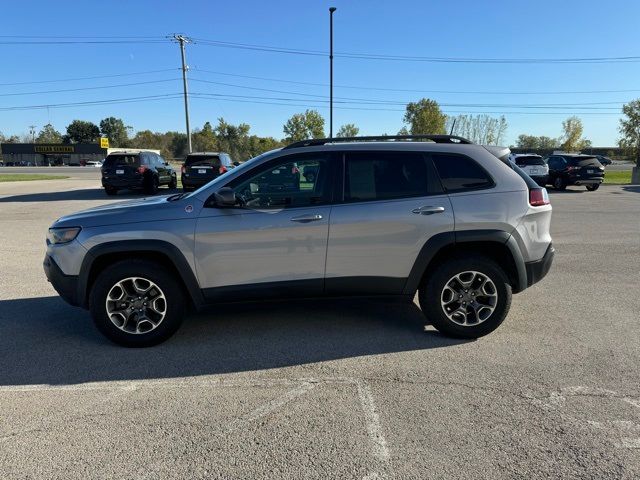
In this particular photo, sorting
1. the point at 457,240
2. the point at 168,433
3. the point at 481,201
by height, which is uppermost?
the point at 481,201

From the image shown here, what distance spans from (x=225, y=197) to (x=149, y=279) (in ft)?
3.29

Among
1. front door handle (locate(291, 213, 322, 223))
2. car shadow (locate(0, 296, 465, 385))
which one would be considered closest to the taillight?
car shadow (locate(0, 296, 465, 385))

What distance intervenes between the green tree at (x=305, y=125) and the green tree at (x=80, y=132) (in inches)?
3394

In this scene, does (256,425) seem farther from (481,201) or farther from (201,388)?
(481,201)

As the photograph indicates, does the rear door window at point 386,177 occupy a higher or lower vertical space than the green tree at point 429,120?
lower

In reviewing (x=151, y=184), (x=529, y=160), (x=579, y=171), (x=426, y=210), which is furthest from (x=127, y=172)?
(x=579, y=171)

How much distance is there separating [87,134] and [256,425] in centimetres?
14107

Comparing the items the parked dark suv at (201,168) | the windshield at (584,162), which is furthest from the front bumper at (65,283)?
the windshield at (584,162)

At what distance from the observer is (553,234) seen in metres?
9.85

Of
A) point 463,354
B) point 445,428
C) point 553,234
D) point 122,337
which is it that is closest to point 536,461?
point 445,428

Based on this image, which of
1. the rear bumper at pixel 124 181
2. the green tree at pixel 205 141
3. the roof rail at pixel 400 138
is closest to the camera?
the roof rail at pixel 400 138

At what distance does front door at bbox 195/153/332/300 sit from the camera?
4.02 metres

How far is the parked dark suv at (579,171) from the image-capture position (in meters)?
21.0

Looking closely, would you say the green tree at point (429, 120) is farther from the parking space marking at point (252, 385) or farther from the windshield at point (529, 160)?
the parking space marking at point (252, 385)
